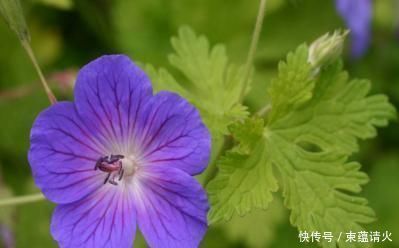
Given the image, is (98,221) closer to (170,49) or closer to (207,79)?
(207,79)

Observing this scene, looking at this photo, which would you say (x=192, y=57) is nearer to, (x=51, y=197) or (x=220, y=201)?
(x=220, y=201)

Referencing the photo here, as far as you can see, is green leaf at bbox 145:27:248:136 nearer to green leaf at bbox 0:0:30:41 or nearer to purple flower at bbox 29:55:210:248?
purple flower at bbox 29:55:210:248

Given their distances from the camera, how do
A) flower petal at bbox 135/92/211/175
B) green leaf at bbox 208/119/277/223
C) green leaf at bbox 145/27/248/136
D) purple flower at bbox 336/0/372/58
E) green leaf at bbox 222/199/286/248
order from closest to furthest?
flower petal at bbox 135/92/211/175
green leaf at bbox 208/119/277/223
green leaf at bbox 145/27/248/136
purple flower at bbox 336/0/372/58
green leaf at bbox 222/199/286/248

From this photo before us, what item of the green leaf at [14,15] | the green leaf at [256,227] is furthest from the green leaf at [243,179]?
the green leaf at [256,227]

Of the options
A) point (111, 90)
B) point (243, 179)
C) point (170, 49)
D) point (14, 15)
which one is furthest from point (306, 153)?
point (170, 49)

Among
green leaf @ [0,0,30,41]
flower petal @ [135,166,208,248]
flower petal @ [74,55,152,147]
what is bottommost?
flower petal @ [135,166,208,248]

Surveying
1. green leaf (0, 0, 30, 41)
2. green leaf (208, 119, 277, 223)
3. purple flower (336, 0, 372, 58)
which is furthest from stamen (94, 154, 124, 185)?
purple flower (336, 0, 372, 58)
